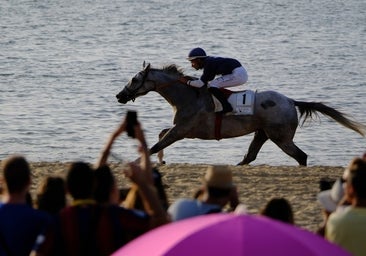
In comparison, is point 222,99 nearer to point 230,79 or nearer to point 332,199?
point 230,79

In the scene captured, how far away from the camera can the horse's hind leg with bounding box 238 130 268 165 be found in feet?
64.8

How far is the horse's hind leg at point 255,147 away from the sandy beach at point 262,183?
120 cm

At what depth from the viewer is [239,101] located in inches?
750

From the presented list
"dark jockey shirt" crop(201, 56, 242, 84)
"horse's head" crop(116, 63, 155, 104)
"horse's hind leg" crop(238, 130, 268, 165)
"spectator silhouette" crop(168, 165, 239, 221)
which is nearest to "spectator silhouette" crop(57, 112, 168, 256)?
"spectator silhouette" crop(168, 165, 239, 221)

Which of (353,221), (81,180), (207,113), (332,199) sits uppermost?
(81,180)

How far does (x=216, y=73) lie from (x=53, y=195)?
9.93 meters

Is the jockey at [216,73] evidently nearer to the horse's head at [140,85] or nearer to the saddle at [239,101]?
the saddle at [239,101]

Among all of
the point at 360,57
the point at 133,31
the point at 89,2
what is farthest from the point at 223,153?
the point at 89,2

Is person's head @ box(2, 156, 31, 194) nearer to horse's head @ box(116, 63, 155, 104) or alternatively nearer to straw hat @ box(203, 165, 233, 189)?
straw hat @ box(203, 165, 233, 189)

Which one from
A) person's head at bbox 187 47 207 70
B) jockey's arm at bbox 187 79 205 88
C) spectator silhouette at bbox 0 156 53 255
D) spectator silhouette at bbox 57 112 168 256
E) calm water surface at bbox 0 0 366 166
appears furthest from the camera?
calm water surface at bbox 0 0 366 166

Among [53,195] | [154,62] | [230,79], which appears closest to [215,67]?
[230,79]

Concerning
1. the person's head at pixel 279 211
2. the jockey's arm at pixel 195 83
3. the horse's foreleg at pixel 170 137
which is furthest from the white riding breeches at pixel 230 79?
the person's head at pixel 279 211

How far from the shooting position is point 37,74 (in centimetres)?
3934

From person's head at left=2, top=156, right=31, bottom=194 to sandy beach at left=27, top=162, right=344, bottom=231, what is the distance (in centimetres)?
494
